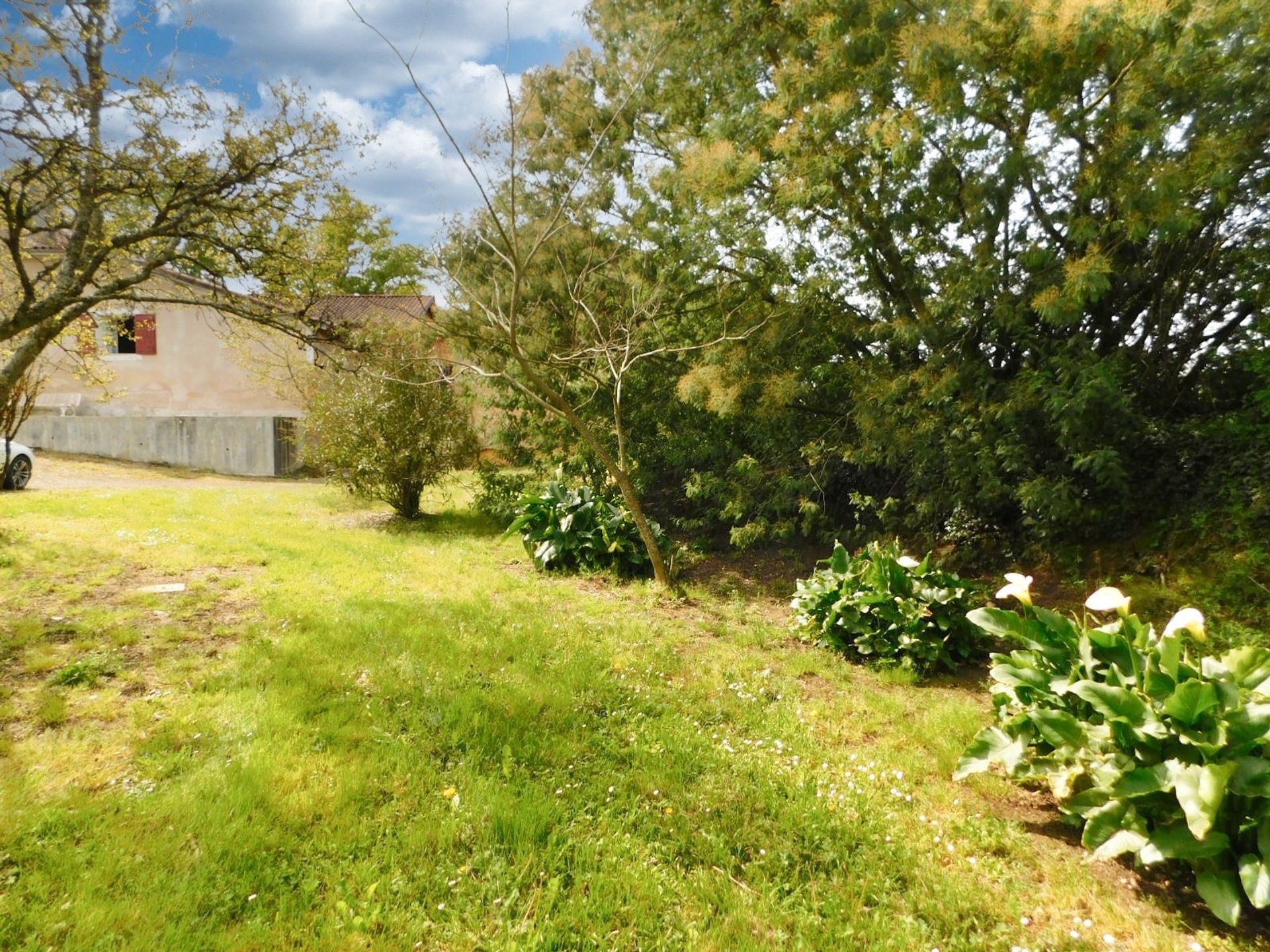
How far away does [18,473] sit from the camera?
10695 millimetres

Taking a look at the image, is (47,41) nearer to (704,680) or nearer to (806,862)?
(704,680)

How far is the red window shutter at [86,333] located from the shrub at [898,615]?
7.75m

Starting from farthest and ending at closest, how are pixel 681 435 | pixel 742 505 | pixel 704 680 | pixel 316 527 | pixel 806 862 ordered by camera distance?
pixel 316 527
pixel 681 435
pixel 742 505
pixel 704 680
pixel 806 862

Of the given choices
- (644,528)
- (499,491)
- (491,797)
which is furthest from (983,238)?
(499,491)

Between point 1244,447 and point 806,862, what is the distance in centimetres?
561

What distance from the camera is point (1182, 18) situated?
4.30 meters

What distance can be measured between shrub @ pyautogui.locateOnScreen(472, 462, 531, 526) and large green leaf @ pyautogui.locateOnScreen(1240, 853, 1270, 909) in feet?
27.4

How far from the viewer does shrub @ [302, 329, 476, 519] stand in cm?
921

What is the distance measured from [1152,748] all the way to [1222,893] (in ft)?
1.47

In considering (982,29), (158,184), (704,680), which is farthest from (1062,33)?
(158,184)

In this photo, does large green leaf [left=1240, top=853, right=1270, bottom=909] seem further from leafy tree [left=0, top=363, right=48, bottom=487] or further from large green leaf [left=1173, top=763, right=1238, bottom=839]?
leafy tree [left=0, top=363, right=48, bottom=487]

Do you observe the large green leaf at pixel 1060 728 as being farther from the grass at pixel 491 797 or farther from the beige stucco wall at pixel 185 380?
the beige stucco wall at pixel 185 380

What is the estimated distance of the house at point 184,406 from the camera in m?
16.8

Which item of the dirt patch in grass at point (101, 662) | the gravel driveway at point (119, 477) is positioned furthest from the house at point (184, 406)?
the dirt patch in grass at point (101, 662)
